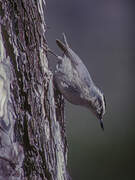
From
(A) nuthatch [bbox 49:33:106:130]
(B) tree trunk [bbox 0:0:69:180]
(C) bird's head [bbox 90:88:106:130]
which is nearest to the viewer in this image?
(B) tree trunk [bbox 0:0:69:180]

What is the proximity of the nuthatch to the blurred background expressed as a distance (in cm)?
3

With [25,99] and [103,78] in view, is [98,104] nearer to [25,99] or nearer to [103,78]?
[103,78]

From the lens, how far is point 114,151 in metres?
1.18

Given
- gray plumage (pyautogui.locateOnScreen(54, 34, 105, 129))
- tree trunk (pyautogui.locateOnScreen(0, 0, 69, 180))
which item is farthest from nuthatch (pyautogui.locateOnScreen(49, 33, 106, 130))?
tree trunk (pyautogui.locateOnScreen(0, 0, 69, 180))

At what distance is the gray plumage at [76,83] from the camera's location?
37.0 inches

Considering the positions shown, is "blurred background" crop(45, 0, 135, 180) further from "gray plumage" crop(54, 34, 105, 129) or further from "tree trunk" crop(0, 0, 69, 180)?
"tree trunk" crop(0, 0, 69, 180)

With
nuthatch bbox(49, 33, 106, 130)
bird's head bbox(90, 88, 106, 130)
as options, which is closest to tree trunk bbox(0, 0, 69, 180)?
nuthatch bbox(49, 33, 106, 130)

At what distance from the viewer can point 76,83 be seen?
992 millimetres

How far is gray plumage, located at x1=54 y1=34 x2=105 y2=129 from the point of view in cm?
94

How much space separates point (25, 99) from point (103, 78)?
0.49 meters

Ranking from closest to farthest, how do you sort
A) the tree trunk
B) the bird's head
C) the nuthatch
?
the tree trunk, the nuthatch, the bird's head

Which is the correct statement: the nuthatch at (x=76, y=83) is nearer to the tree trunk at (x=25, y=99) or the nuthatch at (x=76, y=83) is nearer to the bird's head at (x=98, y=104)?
the bird's head at (x=98, y=104)

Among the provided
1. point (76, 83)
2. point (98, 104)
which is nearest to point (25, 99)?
point (76, 83)

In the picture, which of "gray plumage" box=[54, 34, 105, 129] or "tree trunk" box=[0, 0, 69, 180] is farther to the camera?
"gray plumage" box=[54, 34, 105, 129]
